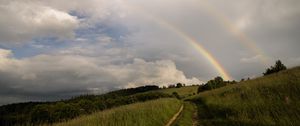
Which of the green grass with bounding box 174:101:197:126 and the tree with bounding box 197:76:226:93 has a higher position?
the tree with bounding box 197:76:226:93

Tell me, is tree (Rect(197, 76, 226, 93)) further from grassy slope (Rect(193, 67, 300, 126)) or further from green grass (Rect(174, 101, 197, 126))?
grassy slope (Rect(193, 67, 300, 126))

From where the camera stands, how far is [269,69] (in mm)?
61656

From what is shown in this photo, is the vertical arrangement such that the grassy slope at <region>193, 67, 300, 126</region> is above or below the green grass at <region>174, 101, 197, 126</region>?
above

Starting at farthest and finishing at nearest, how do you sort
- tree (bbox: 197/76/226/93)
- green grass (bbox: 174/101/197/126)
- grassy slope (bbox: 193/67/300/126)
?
tree (bbox: 197/76/226/93)
green grass (bbox: 174/101/197/126)
grassy slope (bbox: 193/67/300/126)

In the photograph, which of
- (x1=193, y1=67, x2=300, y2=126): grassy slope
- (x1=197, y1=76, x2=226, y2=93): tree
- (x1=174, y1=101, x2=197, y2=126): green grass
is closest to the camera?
(x1=193, y1=67, x2=300, y2=126): grassy slope

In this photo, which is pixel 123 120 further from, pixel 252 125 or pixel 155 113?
Result: pixel 252 125

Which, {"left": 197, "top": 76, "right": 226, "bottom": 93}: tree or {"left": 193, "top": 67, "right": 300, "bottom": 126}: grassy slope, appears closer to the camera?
{"left": 193, "top": 67, "right": 300, "bottom": 126}: grassy slope

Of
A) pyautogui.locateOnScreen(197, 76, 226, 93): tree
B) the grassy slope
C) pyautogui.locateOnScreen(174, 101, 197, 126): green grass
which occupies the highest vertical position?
pyautogui.locateOnScreen(197, 76, 226, 93): tree

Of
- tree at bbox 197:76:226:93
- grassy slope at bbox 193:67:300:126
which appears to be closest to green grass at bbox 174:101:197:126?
grassy slope at bbox 193:67:300:126

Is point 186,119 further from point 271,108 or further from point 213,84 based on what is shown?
point 213,84

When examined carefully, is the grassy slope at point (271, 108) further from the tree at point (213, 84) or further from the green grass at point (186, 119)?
the tree at point (213, 84)

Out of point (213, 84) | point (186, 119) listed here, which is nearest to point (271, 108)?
point (186, 119)

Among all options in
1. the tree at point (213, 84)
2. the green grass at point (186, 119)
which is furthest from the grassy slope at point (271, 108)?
the tree at point (213, 84)

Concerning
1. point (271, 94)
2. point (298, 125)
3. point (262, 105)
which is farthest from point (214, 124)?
point (298, 125)
